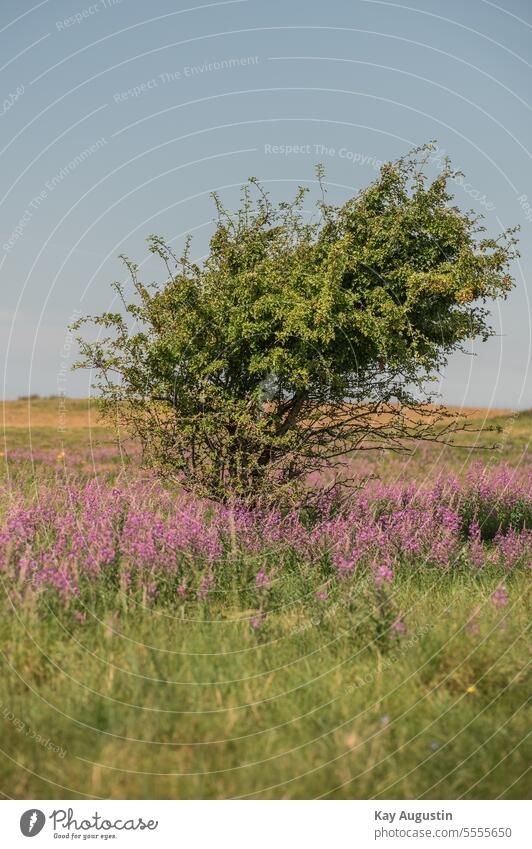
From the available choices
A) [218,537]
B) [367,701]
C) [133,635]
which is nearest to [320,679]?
[367,701]

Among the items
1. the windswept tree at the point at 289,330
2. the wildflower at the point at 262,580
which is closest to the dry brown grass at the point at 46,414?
the windswept tree at the point at 289,330

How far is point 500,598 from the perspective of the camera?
7.68 metres

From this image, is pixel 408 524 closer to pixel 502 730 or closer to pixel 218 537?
pixel 218 537

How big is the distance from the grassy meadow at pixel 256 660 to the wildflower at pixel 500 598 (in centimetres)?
4

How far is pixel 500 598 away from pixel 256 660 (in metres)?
2.83

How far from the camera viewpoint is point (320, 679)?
19.6 feet

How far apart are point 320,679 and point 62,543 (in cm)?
386

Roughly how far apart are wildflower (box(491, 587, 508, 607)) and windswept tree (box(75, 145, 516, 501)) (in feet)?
11.2

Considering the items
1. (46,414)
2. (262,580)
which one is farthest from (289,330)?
(46,414)

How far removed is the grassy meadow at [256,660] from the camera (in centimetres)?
504

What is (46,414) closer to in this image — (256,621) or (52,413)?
(52,413)

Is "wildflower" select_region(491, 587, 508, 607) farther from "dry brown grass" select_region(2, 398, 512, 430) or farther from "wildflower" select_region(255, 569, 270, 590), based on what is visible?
"dry brown grass" select_region(2, 398, 512, 430)

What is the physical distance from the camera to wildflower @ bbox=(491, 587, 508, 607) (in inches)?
291

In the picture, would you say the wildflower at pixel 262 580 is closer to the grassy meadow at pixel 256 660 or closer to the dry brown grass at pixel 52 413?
the grassy meadow at pixel 256 660
